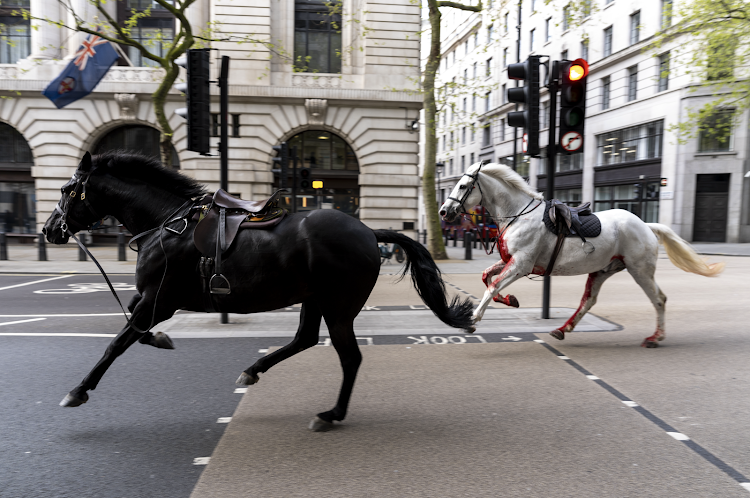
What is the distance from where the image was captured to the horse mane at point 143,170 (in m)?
4.10

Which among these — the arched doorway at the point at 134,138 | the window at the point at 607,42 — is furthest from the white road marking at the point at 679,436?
the window at the point at 607,42

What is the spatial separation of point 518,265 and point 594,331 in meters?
1.81

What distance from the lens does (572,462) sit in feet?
9.96

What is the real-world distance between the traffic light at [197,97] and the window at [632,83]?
31046 millimetres

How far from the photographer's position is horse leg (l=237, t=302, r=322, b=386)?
159 inches

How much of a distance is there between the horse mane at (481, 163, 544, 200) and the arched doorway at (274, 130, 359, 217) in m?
17.7

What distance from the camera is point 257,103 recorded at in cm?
2252

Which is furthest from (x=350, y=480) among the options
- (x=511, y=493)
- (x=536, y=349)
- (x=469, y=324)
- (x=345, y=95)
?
(x=345, y=95)

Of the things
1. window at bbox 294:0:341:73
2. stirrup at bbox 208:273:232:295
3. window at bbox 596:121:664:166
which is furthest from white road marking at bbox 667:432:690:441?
window at bbox 596:121:664:166

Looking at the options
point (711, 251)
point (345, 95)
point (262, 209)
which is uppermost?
point (345, 95)

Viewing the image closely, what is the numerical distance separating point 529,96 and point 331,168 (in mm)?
17380

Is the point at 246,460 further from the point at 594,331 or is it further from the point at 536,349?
the point at 594,331

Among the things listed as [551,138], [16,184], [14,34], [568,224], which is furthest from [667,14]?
[16,184]

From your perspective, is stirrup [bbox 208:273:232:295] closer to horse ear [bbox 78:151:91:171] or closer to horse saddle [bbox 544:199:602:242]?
horse ear [bbox 78:151:91:171]
